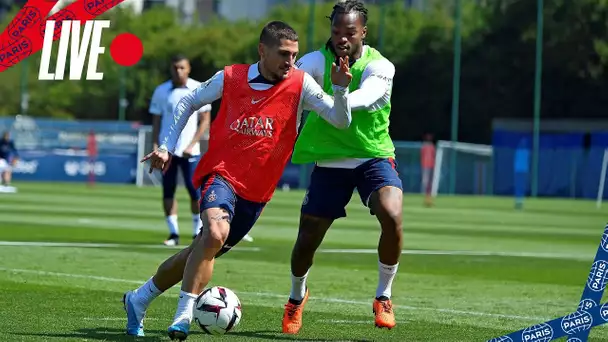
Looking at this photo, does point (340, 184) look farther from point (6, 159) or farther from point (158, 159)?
point (6, 159)

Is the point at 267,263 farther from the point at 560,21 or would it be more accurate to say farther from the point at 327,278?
the point at 560,21

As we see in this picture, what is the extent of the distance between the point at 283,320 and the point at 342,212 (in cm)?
88

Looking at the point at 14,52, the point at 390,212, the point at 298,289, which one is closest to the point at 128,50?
the point at 14,52

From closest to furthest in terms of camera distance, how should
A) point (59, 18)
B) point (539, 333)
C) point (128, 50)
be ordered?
point (539, 333), point (59, 18), point (128, 50)

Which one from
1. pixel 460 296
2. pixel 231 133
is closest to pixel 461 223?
pixel 460 296

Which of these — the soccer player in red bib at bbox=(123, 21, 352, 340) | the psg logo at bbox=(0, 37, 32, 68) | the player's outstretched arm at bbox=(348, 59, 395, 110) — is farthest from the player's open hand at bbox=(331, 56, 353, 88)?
the psg logo at bbox=(0, 37, 32, 68)

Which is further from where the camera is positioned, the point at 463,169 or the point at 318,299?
the point at 463,169

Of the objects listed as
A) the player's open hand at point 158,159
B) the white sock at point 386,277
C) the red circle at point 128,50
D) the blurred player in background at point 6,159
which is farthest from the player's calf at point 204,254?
the blurred player in background at point 6,159

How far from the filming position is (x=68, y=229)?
20062 millimetres

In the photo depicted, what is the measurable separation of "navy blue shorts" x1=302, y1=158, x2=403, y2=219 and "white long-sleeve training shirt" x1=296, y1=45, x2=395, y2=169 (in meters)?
0.06

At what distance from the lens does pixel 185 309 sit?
7.80 m

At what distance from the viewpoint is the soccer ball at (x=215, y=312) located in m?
7.88

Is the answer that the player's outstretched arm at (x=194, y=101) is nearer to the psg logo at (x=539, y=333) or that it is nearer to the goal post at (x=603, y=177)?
the psg logo at (x=539, y=333)

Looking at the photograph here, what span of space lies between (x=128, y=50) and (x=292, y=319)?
3.71m
